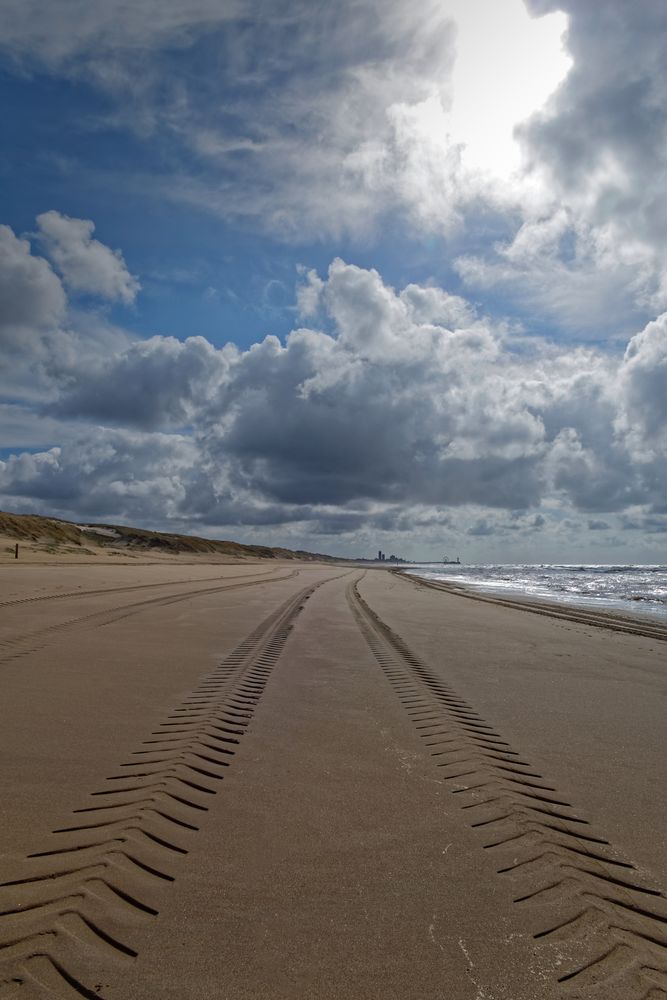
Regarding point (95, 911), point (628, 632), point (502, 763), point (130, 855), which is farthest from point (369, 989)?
point (628, 632)

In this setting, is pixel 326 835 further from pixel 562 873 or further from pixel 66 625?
pixel 66 625

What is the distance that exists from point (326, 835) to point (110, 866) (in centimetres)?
105

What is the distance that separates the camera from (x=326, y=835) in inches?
121

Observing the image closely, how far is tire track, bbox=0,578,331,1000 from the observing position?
2061mm

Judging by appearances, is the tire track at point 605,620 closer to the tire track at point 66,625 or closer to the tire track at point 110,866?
the tire track at point 66,625

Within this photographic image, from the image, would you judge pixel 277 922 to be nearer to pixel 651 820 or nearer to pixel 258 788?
pixel 258 788

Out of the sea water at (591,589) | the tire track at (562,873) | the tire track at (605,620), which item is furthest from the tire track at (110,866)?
the sea water at (591,589)

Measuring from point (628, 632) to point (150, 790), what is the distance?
1179 centimetres

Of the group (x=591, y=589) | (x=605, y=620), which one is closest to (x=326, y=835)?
(x=605, y=620)

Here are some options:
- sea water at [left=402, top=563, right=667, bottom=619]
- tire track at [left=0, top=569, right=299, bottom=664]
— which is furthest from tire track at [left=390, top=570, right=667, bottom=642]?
tire track at [left=0, top=569, right=299, bottom=664]

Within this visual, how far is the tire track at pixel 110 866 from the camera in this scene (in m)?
2.06

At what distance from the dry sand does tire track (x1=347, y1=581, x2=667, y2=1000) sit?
0.01 m

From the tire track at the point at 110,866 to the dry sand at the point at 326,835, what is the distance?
0.01 metres

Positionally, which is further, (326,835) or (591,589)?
(591,589)
